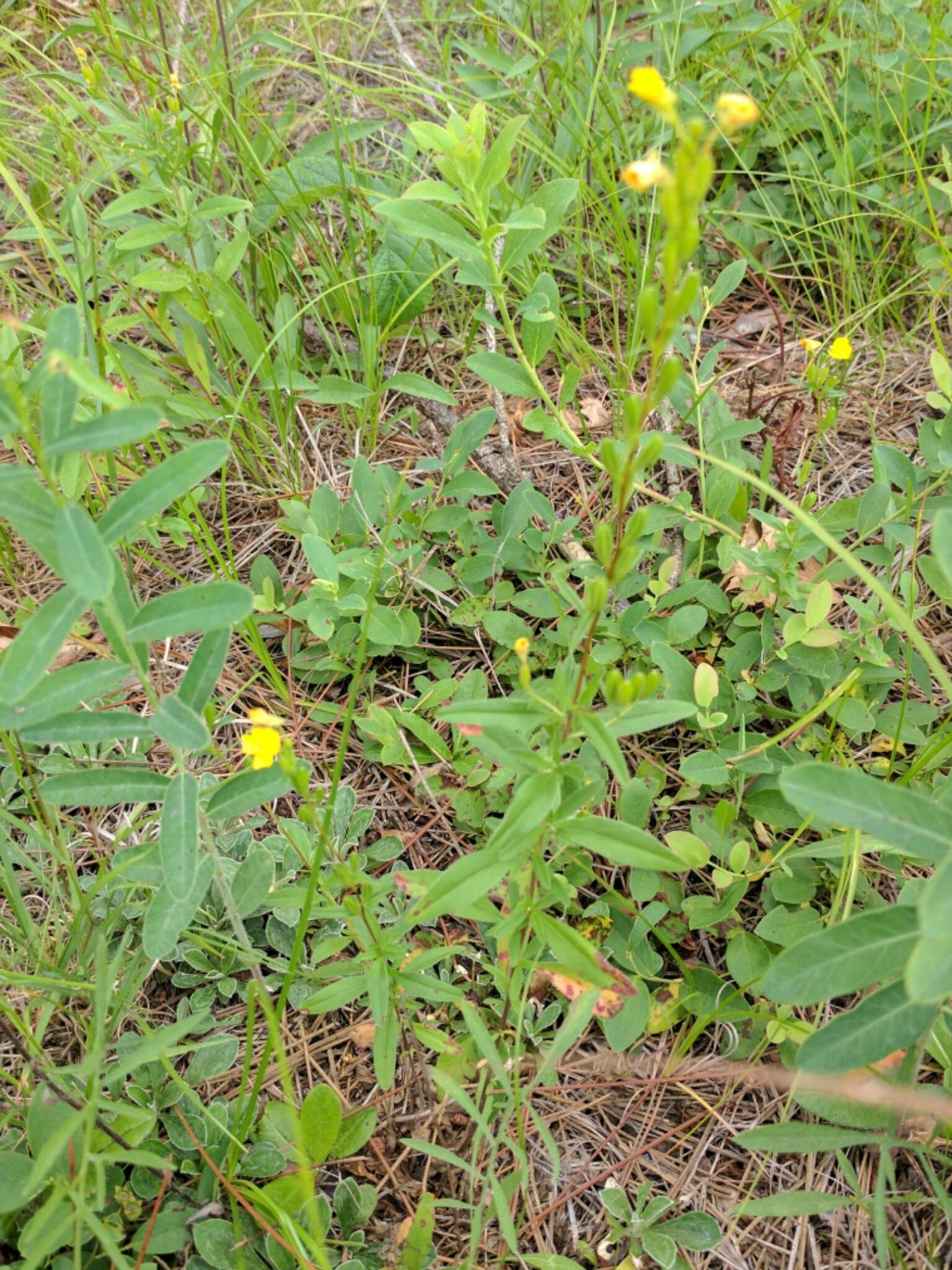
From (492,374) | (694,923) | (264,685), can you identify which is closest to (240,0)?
(492,374)

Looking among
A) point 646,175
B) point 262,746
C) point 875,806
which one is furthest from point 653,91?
point 262,746

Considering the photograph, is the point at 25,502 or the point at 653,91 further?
the point at 25,502

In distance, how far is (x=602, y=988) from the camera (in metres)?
1.52

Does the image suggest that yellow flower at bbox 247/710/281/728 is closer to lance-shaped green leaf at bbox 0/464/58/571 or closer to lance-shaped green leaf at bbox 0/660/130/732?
lance-shaped green leaf at bbox 0/660/130/732

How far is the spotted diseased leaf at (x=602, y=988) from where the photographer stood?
58.6 inches

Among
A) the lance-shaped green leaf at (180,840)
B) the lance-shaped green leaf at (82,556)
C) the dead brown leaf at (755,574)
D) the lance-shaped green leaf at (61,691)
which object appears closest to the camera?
the lance-shaped green leaf at (82,556)

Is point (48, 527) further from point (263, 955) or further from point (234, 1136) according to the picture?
point (234, 1136)

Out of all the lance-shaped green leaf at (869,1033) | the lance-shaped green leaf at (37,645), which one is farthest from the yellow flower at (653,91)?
the lance-shaped green leaf at (869,1033)

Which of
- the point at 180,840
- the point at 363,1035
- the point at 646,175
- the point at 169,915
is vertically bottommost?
the point at 363,1035

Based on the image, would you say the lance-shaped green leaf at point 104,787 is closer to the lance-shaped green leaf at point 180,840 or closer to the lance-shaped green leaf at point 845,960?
the lance-shaped green leaf at point 180,840

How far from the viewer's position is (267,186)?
2.40m

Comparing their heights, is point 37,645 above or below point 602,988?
above

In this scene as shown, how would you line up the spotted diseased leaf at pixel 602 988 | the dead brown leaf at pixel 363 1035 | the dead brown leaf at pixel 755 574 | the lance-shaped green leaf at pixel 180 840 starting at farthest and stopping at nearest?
the dead brown leaf at pixel 755 574
the dead brown leaf at pixel 363 1035
the spotted diseased leaf at pixel 602 988
the lance-shaped green leaf at pixel 180 840

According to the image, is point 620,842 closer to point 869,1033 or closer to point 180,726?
point 869,1033
